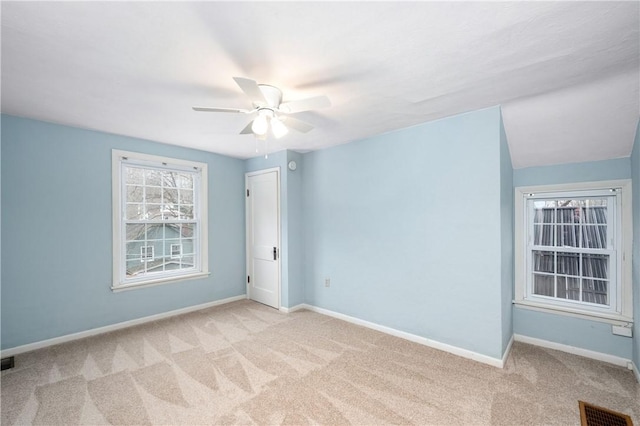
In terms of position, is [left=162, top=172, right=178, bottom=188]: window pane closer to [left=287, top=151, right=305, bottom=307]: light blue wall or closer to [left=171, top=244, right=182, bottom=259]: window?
[left=171, top=244, right=182, bottom=259]: window

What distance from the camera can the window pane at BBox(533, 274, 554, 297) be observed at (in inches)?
124

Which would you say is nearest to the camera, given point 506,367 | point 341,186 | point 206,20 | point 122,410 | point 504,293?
point 206,20

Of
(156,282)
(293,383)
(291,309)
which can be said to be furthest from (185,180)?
(293,383)

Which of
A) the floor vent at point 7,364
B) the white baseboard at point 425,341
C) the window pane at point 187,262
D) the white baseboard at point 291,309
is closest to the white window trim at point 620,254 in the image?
the white baseboard at point 425,341

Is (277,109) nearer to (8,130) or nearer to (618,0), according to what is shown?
(618,0)

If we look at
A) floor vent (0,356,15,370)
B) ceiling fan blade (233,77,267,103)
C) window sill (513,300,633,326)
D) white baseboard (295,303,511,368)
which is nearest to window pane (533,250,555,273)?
window sill (513,300,633,326)

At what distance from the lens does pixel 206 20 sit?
4.81ft

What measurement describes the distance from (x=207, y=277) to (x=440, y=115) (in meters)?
3.87

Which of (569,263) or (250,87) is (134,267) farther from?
(569,263)

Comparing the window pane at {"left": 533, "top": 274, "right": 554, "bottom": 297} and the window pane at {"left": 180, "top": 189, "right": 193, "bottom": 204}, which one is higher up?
the window pane at {"left": 180, "top": 189, "right": 193, "bottom": 204}

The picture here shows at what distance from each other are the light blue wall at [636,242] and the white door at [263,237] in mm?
3843

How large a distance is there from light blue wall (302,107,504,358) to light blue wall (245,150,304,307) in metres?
0.31

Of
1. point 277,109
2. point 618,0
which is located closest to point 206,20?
point 277,109

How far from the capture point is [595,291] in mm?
2922
